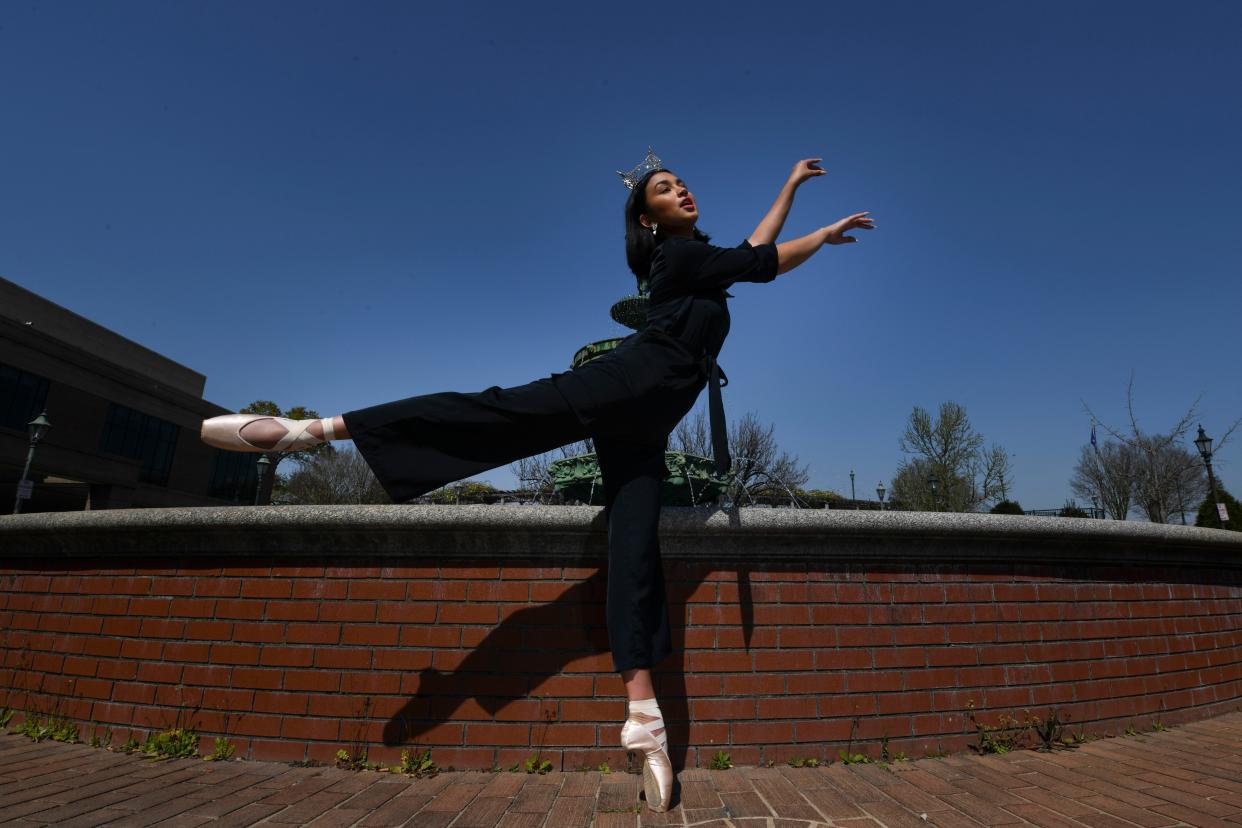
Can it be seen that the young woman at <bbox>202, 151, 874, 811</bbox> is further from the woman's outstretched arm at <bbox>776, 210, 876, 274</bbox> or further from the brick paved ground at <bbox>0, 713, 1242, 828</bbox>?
the brick paved ground at <bbox>0, 713, 1242, 828</bbox>

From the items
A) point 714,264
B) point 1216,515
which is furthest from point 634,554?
point 1216,515

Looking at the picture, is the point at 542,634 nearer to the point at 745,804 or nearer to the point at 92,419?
the point at 745,804

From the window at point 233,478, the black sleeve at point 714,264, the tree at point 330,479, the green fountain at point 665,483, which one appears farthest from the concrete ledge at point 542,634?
the window at point 233,478

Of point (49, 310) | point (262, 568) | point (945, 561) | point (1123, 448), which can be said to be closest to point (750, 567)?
point (945, 561)

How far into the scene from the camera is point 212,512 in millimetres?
3000

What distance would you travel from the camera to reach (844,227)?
289cm

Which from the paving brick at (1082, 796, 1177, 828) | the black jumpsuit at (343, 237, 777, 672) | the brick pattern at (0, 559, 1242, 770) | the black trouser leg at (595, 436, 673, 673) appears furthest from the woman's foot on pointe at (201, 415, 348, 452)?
the paving brick at (1082, 796, 1177, 828)

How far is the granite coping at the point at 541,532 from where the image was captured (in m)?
2.82

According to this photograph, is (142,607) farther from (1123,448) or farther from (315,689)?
(1123,448)

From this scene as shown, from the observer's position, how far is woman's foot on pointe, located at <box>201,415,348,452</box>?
2.21m

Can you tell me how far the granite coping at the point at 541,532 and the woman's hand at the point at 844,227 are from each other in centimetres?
131

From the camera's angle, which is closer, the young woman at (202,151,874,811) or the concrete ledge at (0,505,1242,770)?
the young woman at (202,151,874,811)

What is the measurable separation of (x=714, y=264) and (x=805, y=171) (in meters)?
0.82

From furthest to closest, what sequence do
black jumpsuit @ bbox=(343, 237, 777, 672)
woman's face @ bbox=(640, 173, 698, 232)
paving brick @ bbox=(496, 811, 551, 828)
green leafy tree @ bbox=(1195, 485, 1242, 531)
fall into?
green leafy tree @ bbox=(1195, 485, 1242, 531) → woman's face @ bbox=(640, 173, 698, 232) → black jumpsuit @ bbox=(343, 237, 777, 672) → paving brick @ bbox=(496, 811, 551, 828)
